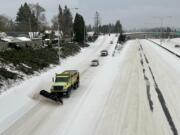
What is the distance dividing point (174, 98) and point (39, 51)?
36047mm

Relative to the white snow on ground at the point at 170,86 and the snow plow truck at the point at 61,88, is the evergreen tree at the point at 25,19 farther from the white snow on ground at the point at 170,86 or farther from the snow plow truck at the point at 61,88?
the snow plow truck at the point at 61,88

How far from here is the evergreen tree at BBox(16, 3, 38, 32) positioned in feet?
415

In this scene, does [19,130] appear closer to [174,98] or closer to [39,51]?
[174,98]

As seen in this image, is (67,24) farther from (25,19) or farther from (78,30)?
(78,30)

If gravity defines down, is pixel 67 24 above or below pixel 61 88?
above

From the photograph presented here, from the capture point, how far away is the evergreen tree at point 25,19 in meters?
127

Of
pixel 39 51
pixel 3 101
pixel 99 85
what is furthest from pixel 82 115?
pixel 39 51

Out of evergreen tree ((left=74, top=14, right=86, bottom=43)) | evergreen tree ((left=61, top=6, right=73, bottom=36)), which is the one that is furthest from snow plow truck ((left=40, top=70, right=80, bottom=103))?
evergreen tree ((left=61, top=6, right=73, bottom=36))

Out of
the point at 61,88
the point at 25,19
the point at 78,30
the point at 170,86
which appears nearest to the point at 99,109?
the point at 61,88

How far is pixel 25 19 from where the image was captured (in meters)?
132

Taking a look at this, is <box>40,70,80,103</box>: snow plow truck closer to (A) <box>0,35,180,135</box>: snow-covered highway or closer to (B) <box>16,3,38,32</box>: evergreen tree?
(A) <box>0,35,180,135</box>: snow-covered highway

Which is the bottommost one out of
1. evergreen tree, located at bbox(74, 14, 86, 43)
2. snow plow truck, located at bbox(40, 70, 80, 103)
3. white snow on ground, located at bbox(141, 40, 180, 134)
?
white snow on ground, located at bbox(141, 40, 180, 134)

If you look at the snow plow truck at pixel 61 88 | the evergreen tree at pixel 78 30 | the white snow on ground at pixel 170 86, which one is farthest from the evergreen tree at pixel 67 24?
the snow plow truck at pixel 61 88

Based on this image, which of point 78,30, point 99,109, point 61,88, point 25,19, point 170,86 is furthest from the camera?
point 25,19
